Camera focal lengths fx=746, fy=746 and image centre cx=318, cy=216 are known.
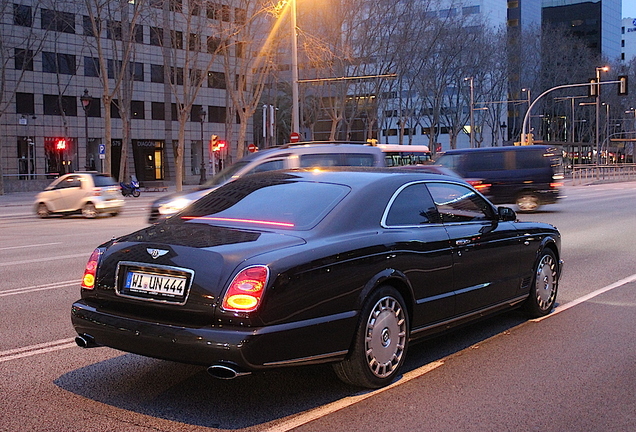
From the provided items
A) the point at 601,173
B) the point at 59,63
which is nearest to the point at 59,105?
the point at 59,63

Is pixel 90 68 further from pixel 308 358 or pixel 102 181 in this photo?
pixel 308 358

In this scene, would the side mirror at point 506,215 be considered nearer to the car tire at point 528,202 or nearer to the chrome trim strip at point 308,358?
the chrome trim strip at point 308,358

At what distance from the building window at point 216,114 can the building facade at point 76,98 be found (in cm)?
121

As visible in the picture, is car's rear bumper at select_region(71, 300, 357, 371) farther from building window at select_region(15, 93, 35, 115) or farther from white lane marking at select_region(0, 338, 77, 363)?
building window at select_region(15, 93, 35, 115)

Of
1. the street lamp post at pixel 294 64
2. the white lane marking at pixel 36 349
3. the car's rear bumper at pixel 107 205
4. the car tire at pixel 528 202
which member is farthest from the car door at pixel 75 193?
the white lane marking at pixel 36 349

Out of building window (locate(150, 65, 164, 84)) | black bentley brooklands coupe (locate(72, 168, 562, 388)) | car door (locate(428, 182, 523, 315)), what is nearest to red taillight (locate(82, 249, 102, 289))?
black bentley brooklands coupe (locate(72, 168, 562, 388))

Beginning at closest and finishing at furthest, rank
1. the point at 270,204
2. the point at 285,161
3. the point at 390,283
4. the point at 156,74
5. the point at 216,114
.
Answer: the point at 390,283 → the point at 270,204 → the point at 285,161 → the point at 156,74 → the point at 216,114

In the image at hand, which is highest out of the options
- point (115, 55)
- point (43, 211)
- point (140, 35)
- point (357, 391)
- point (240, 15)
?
point (140, 35)

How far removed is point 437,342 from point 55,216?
67.9ft

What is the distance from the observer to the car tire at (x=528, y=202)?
2305 centimetres

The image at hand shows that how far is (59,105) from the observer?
54.9 meters

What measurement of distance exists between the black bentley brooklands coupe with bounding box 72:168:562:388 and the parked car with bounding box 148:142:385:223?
848 centimetres

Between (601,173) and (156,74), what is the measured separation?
3920 cm

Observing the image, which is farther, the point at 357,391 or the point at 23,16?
the point at 23,16
